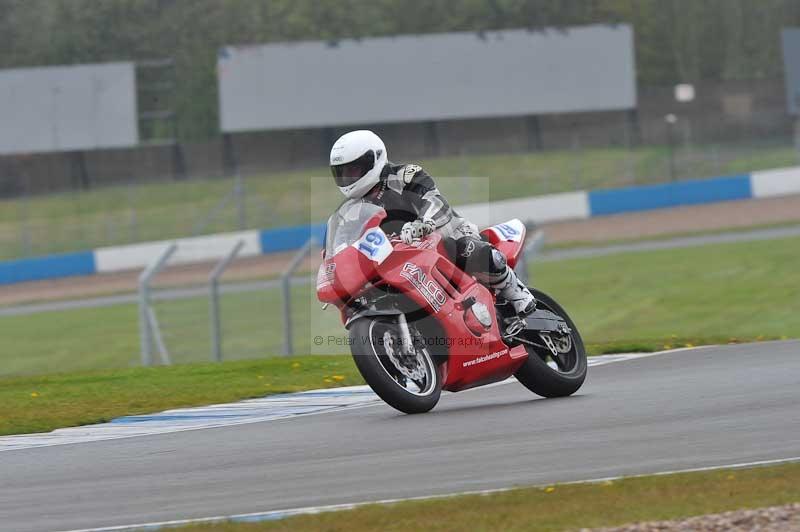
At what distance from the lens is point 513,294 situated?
30.4 ft

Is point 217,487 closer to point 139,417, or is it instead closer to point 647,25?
point 139,417

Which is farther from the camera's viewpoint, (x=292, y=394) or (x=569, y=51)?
(x=569, y=51)

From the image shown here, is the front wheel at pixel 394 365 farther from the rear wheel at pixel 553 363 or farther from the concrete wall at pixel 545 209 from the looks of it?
the concrete wall at pixel 545 209

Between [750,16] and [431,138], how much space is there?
1238cm

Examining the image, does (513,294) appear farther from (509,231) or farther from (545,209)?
(545,209)

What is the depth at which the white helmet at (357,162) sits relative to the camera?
28.7 ft

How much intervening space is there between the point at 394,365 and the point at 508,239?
1443mm

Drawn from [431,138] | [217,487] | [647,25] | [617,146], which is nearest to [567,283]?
[617,146]

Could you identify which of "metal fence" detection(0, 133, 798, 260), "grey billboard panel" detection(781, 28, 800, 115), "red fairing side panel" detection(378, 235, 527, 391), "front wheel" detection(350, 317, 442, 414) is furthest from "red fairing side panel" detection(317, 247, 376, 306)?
"grey billboard panel" detection(781, 28, 800, 115)

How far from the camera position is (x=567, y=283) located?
2583 centimetres

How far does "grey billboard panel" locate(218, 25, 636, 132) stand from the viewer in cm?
4906

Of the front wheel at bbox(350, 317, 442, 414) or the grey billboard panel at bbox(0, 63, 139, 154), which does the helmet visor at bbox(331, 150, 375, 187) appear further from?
the grey billboard panel at bbox(0, 63, 139, 154)

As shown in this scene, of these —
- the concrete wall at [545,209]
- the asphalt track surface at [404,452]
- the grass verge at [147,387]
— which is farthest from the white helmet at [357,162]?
the concrete wall at [545,209]

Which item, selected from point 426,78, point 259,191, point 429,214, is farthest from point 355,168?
point 426,78
